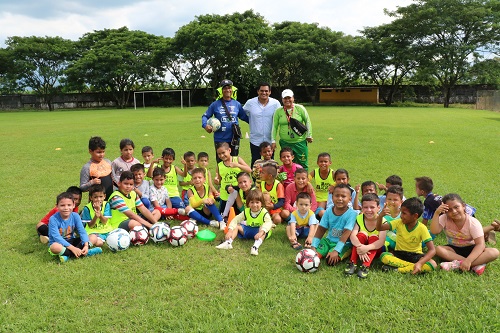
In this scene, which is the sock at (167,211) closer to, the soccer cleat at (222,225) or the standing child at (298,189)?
the soccer cleat at (222,225)

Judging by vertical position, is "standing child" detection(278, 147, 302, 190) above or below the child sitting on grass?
above

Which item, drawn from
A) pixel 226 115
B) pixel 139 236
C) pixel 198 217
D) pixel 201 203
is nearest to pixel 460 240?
pixel 198 217

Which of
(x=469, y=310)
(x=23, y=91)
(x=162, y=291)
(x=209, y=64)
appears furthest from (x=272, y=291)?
(x=23, y=91)

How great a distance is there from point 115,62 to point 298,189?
40.7 m

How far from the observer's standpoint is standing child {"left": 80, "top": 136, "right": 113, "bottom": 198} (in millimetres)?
5441

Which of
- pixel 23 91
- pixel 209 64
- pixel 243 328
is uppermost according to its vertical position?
pixel 209 64

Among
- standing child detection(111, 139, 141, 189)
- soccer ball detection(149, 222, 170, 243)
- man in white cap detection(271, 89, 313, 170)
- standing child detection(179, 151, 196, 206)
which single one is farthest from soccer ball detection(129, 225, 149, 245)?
man in white cap detection(271, 89, 313, 170)

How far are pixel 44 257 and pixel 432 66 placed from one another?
3820 centimetres

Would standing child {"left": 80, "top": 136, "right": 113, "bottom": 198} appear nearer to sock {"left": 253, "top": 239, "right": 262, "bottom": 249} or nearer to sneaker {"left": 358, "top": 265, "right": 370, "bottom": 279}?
sock {"left": 253, "top": 239, "right": 262, "bottom": 249}

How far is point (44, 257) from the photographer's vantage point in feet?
14.8

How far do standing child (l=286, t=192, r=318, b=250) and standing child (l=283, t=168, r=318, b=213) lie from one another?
18.4 inches

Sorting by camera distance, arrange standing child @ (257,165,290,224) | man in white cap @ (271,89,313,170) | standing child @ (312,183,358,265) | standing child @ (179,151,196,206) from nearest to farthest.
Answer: standing child @ (312,183,358,265), standing child @ (257,165,290,224), man in white cap @ (271,89,313,170), standing child @ (179,151,196,206)

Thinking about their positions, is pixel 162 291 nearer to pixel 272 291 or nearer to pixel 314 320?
pixel 272 291

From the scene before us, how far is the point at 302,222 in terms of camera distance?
501cm
